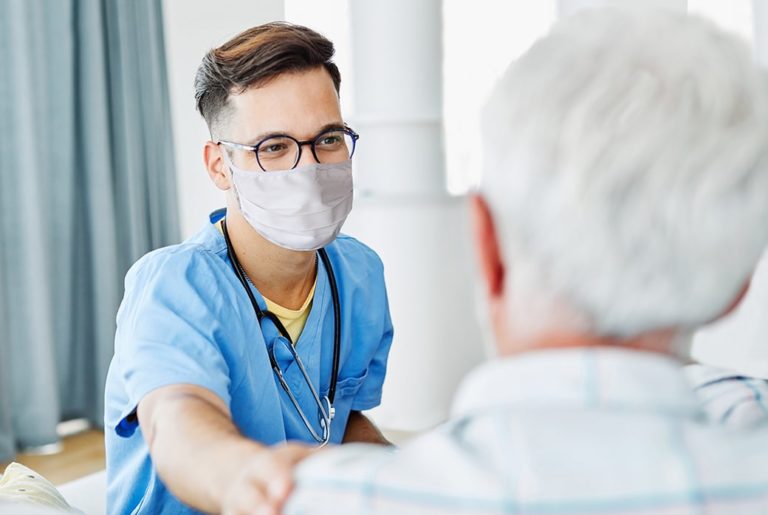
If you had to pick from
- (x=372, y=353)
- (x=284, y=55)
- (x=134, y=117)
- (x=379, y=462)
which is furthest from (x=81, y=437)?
(x=379, y=462)

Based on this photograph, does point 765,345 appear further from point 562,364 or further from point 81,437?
point 81,437

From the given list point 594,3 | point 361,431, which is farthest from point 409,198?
point 361,431

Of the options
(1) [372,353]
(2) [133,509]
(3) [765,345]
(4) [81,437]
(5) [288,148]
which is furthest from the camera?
(4) [81,437]

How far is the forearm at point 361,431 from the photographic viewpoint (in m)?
1.62

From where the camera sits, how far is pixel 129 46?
12.3 ft

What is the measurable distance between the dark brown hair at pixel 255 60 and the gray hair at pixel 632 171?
2.82 feet

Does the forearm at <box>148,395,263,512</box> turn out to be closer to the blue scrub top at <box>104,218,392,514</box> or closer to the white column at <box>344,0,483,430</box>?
the blue scrub top at <box>104,218,392,514</box>

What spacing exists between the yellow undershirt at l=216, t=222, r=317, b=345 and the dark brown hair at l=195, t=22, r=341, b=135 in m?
0.23

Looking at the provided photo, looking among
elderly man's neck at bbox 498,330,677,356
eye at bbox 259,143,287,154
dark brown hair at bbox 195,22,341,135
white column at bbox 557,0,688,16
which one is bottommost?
elderly man's neck at bbox 498,330,677,356

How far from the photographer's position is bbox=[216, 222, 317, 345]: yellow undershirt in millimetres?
1488

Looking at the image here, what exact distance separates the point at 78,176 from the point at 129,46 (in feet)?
2.00

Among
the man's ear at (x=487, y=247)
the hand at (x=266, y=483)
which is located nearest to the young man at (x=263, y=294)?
the hand at (x=266, y=483)

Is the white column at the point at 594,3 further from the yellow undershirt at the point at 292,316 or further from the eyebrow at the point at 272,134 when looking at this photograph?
the yellow undershirt at the point at 292,316

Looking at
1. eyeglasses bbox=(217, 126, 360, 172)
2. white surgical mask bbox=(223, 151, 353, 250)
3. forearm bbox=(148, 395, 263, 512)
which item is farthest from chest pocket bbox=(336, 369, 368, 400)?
forearm bbox=(148, 395, 263, 512)
